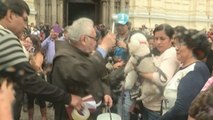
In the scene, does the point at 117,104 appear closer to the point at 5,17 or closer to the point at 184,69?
the point at 184,69

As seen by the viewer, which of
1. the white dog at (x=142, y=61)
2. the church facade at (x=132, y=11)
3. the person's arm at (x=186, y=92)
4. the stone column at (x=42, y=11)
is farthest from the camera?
the church facade at (x=132, y=11)

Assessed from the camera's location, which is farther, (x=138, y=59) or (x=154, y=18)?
(x=154, y=18)

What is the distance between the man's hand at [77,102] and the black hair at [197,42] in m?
1.16

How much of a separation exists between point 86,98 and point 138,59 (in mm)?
1004

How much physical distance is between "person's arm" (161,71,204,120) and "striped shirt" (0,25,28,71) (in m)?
1.32

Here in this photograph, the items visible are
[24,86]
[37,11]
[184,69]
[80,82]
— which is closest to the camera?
[24,86]

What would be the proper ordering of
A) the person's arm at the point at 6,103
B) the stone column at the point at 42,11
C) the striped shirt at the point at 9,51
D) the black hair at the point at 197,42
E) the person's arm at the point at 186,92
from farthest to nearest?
the stone column at the point at 42,11 < the black hair at the point at 197,42 < the person's arm at the point at 186,92 < the striped shirt at the point at 9,51 < the person's arm at the point at 6,103

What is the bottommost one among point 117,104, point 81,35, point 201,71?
point 117,104

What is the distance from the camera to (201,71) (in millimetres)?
3762

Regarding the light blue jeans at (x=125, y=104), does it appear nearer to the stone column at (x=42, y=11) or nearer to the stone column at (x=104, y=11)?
the stone column at (x=42, y=11)

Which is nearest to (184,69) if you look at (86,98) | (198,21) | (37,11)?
(86,98)

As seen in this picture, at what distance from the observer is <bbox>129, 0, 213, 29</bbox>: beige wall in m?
23.5

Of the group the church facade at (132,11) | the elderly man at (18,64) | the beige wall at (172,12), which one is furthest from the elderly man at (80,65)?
the beige wall at (172,12)

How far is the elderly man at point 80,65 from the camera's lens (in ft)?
12.0
